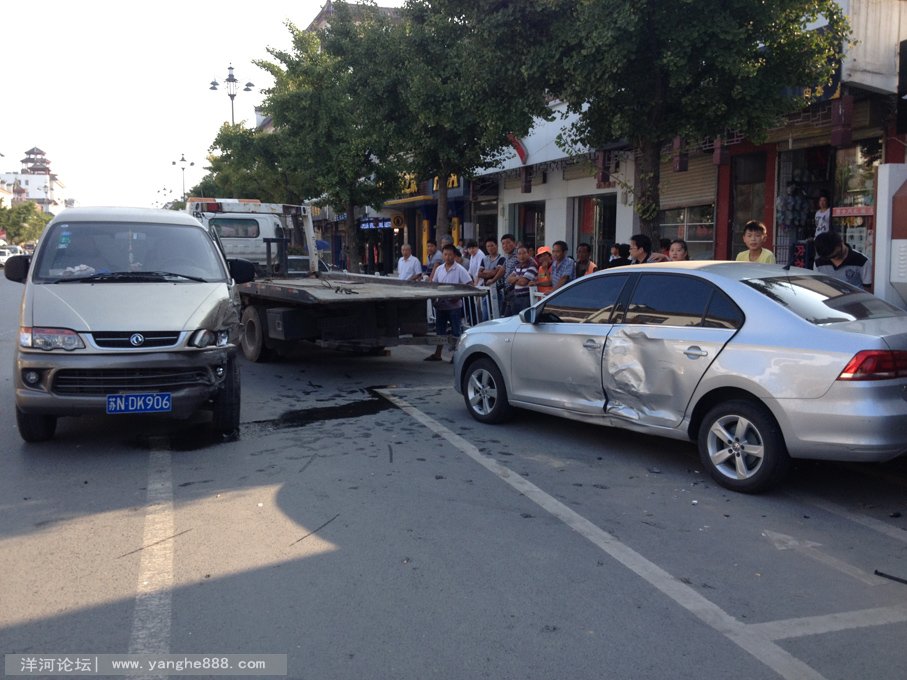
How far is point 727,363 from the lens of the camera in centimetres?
543

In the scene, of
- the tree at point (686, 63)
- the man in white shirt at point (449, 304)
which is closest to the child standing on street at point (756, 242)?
the tree at point (686, 63)

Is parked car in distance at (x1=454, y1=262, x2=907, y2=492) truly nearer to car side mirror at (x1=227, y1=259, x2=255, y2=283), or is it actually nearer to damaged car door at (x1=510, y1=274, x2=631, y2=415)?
damaged car door at (x1=510, y1=274, x2=631, y2=415)

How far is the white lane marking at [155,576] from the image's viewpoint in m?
3.41

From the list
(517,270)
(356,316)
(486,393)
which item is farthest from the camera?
(517,270)

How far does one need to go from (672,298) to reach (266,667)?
416cm

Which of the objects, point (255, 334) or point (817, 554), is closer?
point (817, 554)

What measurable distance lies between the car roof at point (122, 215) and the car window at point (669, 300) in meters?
4.56

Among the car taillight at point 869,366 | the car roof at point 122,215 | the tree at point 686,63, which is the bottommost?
the car taillight at point 869,366

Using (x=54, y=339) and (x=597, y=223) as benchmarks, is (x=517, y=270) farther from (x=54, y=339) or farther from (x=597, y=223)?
(x=597, y=223)

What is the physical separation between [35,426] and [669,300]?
536 cm

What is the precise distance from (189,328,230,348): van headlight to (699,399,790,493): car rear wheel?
158 inches

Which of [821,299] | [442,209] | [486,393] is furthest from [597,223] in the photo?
[821,299]

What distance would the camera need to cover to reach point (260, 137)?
990 inches

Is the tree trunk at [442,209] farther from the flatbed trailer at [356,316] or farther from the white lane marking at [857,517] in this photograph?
the white lane marking at [857,517]
